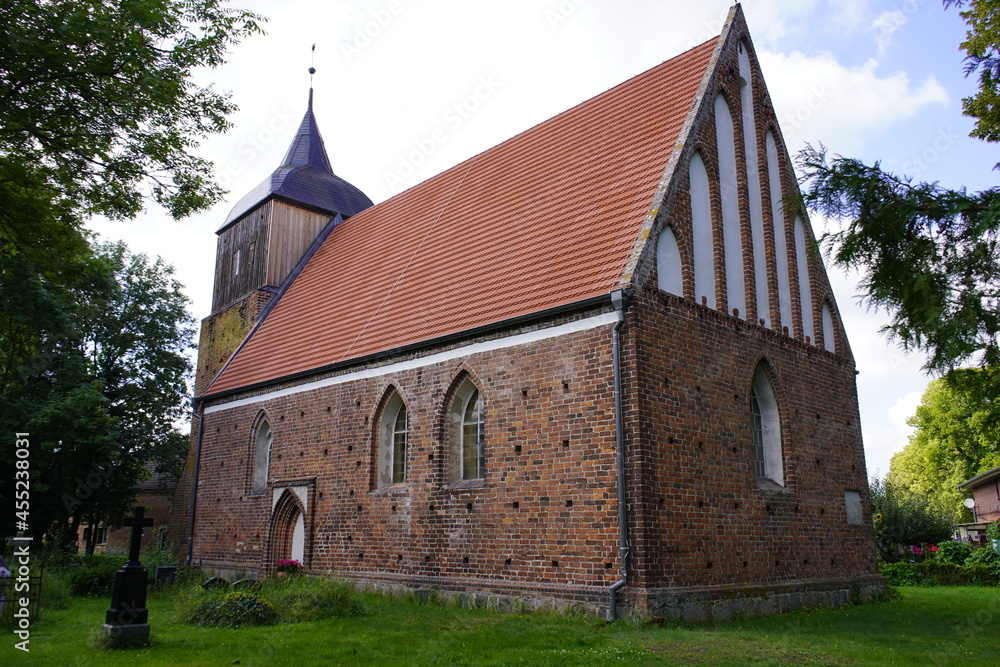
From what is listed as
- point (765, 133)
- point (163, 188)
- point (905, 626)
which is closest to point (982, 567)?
point (905, 626)

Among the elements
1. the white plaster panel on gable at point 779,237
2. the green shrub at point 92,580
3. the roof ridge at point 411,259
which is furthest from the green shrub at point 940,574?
the green shrub at point 92,580

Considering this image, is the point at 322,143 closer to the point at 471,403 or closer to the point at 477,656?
the point at 471,403

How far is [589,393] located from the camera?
10961mm

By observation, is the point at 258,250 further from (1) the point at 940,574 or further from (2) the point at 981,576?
(2) the point at 981,576

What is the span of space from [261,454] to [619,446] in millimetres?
10588

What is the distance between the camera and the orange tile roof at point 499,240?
12.5m

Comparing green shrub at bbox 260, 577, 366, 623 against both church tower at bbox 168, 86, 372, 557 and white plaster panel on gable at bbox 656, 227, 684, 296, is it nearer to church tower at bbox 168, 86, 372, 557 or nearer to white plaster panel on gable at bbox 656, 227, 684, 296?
white plaster panel on gable at bbox 656, 227, 684, 296

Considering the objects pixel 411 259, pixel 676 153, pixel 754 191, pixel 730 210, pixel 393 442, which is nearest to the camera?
pixel 676 153

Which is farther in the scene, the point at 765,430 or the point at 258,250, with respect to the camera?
the point at 258,250

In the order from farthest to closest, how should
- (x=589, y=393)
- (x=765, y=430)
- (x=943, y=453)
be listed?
1. (x=943, y=453)
2. (x=765, y=430)
3. (x=589, y=393)

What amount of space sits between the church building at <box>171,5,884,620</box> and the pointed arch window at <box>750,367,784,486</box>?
4 centimetres

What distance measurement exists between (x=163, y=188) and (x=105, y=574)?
932 cm

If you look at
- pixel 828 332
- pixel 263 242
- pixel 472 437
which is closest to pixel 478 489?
pixel 472 437

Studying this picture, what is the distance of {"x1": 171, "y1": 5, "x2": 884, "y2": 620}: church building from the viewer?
35.2ft
